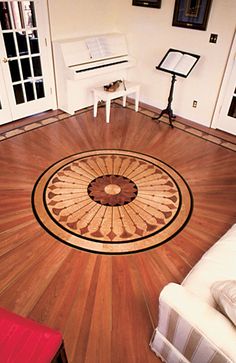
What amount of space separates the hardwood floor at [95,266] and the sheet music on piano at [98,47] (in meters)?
1.74

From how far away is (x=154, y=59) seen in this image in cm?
457

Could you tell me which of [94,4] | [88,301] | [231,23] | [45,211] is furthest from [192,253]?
[94,4]

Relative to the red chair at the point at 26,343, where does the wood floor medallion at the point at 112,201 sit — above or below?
below

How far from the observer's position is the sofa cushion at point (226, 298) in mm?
1304

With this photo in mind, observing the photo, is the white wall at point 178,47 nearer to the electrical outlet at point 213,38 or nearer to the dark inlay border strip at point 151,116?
the electrical outlet at point 213,38

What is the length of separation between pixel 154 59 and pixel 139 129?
133cm

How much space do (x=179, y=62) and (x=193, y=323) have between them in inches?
142

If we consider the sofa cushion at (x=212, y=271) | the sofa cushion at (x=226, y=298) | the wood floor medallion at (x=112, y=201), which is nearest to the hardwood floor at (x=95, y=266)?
the wood floor medallion at (x=112, y=201)

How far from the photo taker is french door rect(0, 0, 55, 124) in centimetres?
365

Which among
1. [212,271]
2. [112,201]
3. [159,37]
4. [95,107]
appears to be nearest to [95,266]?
[112,201]

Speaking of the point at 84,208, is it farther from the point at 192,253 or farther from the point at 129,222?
the point at 192,253

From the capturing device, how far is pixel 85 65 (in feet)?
13.8

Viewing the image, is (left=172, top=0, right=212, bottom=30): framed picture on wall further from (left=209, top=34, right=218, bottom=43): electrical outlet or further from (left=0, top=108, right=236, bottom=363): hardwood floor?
(left=0, top=108, right=236, bottom=363): hardwood floor

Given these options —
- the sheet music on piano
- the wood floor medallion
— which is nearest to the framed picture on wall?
the sheet music on piano
